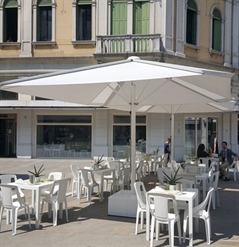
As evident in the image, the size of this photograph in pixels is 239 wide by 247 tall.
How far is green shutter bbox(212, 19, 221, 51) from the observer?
24094 millimetres

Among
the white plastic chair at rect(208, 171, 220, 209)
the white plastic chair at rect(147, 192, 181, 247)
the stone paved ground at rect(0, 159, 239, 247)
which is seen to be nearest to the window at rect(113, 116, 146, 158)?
the white plastic chair at rect(208, 171, 220, 209)

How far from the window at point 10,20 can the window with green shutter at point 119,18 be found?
616 centimetres

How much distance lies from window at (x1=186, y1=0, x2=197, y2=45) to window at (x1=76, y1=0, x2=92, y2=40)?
240 inches

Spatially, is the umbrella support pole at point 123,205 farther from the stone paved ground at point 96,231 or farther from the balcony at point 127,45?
the balcony at point 127,45

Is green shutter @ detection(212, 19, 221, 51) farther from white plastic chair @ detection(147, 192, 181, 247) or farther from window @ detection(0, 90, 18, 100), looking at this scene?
white plastic chair @ detection(147, 192, 181, 247)

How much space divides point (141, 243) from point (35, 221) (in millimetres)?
2440

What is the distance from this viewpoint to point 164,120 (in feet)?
71.2

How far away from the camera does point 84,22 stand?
2217cm

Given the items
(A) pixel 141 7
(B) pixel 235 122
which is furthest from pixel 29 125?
(B) pixel 235 122

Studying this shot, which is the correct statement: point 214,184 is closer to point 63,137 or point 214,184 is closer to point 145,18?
point 145,18

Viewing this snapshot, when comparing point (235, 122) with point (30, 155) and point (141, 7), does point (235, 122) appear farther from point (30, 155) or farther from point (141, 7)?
point (30, 155)

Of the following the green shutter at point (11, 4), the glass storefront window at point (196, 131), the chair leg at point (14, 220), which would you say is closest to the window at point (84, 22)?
the green shutter at point (11, 4)

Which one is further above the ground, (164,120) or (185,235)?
(164,120)

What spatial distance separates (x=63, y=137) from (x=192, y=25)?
35.2 feet
